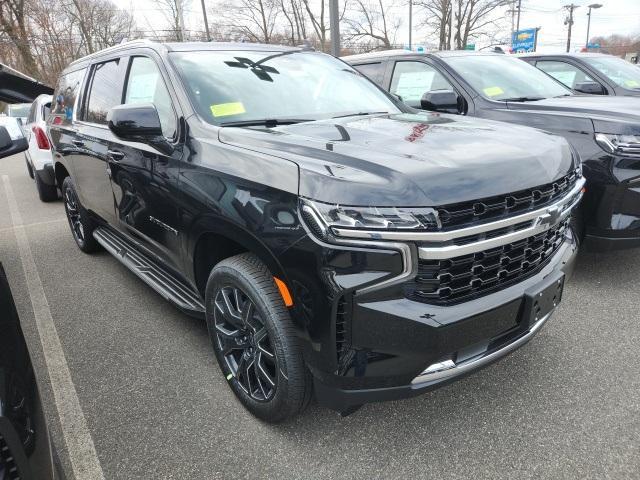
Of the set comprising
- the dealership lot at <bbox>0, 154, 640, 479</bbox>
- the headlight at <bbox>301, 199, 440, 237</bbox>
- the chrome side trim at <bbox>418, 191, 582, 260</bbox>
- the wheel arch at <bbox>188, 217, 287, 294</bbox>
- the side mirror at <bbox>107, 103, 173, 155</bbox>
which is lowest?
the dealership lot at <bbox>0, 154, 640, 479</bbox>

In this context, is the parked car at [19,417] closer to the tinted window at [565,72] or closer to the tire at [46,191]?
the tinted window at [565,72]

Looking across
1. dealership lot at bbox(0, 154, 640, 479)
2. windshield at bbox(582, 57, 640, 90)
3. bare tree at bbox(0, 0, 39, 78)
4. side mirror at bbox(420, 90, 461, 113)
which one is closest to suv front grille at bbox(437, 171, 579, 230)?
dealership lot at bbox(0, 154, 640, 479)

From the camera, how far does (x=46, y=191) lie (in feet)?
26.2

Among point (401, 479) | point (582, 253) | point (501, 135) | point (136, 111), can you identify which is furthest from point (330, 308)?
point (582, 253)

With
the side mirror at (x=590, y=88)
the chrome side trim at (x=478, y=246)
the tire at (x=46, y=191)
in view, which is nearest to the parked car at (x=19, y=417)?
the chrome side trim at (x=478, y=246)

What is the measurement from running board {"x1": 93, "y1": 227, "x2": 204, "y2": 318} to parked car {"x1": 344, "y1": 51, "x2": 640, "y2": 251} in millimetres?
2671

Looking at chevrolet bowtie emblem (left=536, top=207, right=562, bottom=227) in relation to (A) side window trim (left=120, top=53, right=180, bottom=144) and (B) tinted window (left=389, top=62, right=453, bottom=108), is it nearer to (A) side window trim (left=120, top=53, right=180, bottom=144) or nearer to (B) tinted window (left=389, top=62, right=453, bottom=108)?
(A) side window trim (left=120, top=53, right=180, bottom=144)

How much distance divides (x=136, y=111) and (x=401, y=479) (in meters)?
2.19

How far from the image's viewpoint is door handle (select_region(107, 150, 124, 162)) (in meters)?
3.21

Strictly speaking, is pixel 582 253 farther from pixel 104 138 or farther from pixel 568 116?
pixel 104 138

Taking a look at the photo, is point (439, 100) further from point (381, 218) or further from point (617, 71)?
point (617, 71)

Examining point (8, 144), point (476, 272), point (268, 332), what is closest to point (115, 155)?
point (8, 144)

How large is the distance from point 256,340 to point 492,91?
12.2 feet

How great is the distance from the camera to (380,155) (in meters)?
1.97
